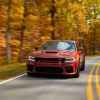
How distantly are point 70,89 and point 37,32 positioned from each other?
3295 cm

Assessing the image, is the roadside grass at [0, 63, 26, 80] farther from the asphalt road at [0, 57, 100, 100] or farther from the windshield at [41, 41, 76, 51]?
the windshield at [41, 41, 76, 51]

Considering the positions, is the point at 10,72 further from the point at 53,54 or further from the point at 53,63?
the point at 53,63

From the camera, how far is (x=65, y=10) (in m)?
46.4

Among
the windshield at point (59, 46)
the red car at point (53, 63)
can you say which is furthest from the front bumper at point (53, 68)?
the windshield at point (59, 46)

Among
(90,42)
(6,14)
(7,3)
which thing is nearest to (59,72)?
(7,3)

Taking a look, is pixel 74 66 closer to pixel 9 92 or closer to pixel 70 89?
pixel 70 89

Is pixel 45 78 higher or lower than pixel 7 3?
lower

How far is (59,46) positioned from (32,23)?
65.2ft

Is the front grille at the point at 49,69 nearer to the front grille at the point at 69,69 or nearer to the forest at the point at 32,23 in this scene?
the front grille at the point at 69,69

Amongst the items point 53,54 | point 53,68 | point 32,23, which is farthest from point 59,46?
point 32,23

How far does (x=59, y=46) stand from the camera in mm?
18641

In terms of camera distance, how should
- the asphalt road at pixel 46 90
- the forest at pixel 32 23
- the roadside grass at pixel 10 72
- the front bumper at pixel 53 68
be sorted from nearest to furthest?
the asphalt road at pixel 46 90, the front bumper at pixel 53 68, the roadside grass at pixel 10 72, the forest at pixel 32 23

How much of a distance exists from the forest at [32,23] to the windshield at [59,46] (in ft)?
46.3

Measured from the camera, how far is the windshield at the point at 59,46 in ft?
60.5
